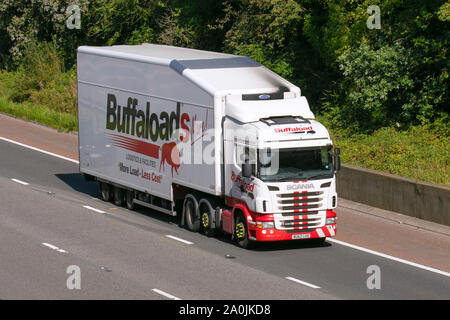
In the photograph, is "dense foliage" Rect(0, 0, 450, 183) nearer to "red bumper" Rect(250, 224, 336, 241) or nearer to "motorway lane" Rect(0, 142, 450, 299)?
"red bumper" Rect(250, 224, 336, 241)

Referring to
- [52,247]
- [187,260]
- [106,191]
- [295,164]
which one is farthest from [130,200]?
[295,164]

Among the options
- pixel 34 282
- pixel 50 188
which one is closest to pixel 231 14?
pixel 50 188

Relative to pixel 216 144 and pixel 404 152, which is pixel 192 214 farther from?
pixel 404 152

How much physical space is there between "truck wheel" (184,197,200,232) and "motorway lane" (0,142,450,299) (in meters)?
0.30

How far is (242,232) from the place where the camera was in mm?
22188

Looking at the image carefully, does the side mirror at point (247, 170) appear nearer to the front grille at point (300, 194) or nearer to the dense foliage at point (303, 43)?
the front grille at point (300, 194)

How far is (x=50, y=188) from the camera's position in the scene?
29.5 meters

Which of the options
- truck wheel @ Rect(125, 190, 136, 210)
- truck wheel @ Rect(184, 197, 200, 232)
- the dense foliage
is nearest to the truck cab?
truck wheel @ Rect(184, 197, 200, 232)

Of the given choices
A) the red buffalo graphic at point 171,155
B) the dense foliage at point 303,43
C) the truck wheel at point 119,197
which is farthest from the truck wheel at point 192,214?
the dense foliage at point 303,43

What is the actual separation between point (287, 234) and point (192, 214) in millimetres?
3301

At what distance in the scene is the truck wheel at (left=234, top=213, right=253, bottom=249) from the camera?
22.1 meters

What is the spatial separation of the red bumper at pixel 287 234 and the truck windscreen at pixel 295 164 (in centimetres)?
120

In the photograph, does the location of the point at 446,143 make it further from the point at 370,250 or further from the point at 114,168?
the point at 114,168
